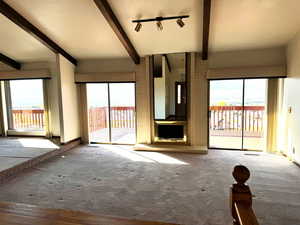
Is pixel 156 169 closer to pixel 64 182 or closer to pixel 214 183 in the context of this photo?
pixel 214 183

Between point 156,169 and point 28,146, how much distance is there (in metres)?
3.78

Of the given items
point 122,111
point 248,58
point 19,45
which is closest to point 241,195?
point 248,58

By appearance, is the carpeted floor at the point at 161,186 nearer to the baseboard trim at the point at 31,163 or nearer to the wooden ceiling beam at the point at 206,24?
the baseboard trim at the point at 31,163

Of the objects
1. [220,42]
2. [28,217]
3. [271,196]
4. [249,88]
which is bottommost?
[271,196]

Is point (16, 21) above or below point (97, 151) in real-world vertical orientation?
above

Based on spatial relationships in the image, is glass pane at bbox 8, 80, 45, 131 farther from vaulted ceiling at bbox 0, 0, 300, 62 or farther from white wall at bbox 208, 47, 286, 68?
white wall at bbox 208, 47, 286, 68

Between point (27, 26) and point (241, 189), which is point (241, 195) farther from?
point (27, 26)

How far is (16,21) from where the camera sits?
161 inches

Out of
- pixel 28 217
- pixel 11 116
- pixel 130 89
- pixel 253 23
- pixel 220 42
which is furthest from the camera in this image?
pixel 11 116

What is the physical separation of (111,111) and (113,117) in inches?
20.2

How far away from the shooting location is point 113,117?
7.03m

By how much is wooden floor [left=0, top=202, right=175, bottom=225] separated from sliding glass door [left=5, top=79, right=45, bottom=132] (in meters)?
5.11

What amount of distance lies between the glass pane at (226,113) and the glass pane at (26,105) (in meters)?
5.58

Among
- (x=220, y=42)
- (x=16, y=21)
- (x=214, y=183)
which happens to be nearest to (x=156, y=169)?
(x=214, y=183)
